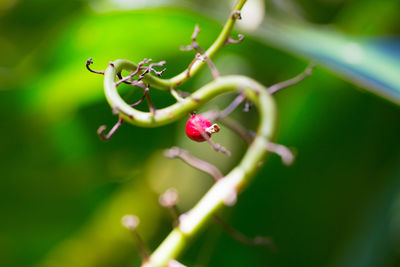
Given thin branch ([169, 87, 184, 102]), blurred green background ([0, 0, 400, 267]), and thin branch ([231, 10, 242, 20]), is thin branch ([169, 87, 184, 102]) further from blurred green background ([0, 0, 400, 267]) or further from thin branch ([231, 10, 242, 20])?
blurred green background ([0, 0, 400, 267])

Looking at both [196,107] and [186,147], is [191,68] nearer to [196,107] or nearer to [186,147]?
[196,107]

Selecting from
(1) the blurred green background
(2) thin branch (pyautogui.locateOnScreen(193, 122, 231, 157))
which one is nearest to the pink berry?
(2) thin branch (pyautogui.locateOnScreen(193, 122, 231, 157))

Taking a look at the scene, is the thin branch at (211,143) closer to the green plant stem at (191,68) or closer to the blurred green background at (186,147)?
the green plant stem at (191,68)

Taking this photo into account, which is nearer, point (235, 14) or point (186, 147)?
point (235, 14)

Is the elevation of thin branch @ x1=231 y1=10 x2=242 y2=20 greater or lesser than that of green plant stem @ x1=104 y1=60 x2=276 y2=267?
greater

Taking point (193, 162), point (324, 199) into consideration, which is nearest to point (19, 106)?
point (324, 199)

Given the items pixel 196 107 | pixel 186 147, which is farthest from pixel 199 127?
pixel 186 147
